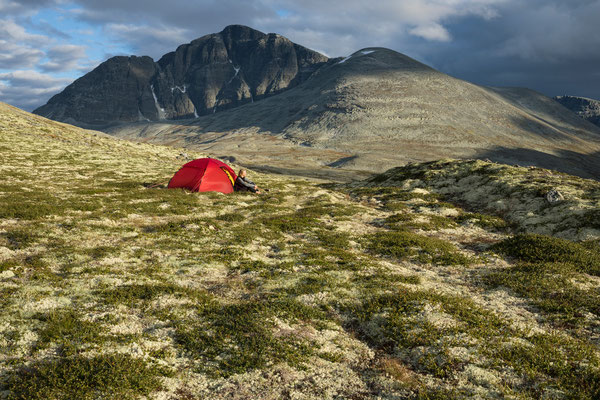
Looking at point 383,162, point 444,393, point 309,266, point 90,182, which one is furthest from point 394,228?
point 383,162

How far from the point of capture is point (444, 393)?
7.39m

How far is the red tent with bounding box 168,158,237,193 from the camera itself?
3123 centimetres

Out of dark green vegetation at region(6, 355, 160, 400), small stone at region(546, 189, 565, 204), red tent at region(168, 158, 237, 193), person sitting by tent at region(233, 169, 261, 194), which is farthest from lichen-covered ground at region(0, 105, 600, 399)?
person sitting by tent at region(233, 169, 261, 194)

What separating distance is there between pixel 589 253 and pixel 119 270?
2081cm

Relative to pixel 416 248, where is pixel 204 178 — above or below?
above

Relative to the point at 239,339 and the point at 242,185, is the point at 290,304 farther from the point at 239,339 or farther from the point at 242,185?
the point at 242,185

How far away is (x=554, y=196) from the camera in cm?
2433

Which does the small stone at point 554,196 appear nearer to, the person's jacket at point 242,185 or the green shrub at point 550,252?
the green shrub at point 550,252

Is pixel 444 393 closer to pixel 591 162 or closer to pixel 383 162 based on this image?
pixel 383 162

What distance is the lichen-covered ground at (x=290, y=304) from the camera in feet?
25.0

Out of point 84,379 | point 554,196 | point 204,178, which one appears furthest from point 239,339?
point 554,196

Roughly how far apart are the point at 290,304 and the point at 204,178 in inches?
899

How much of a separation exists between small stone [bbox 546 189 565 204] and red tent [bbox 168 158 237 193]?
2638 centimetres

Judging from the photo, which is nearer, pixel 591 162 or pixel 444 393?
pixel 444 393
